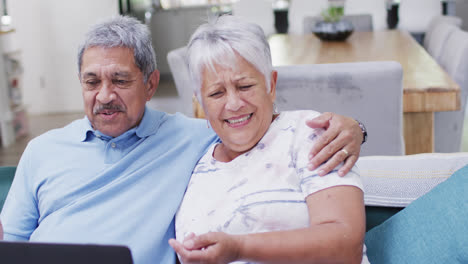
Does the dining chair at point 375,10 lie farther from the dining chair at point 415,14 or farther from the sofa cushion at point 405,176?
the sofa cushion at point 405,176

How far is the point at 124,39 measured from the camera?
4.60 feet

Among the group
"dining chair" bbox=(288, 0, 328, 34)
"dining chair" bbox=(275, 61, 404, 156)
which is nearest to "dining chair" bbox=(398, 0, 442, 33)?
"dining chair" bbox=(288, 0, 328, 34)

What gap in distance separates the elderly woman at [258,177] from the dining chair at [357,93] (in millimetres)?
561

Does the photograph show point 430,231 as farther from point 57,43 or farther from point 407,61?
point 57,43

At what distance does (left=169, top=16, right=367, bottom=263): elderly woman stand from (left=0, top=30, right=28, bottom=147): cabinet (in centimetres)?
387

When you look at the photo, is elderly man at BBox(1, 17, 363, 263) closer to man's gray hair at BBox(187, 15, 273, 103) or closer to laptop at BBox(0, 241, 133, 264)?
man's gray hair at BBox(187, 15, 273, 103)

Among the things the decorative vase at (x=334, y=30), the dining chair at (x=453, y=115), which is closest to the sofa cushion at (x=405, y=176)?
the dining chair at (x=453, y=115)

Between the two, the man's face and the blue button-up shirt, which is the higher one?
the man's face

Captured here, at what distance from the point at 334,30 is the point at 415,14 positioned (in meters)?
2.37

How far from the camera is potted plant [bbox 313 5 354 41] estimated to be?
3.90 meters

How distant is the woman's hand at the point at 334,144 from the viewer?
1128mm

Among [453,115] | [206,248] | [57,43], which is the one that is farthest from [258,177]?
[57,43]

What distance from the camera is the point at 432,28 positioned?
3.96 meters

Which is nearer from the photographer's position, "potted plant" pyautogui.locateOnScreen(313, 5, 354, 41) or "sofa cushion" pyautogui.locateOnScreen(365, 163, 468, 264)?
"sofa cushion" pyautogui.locateOnScreen(365, 163, 468, 264)
